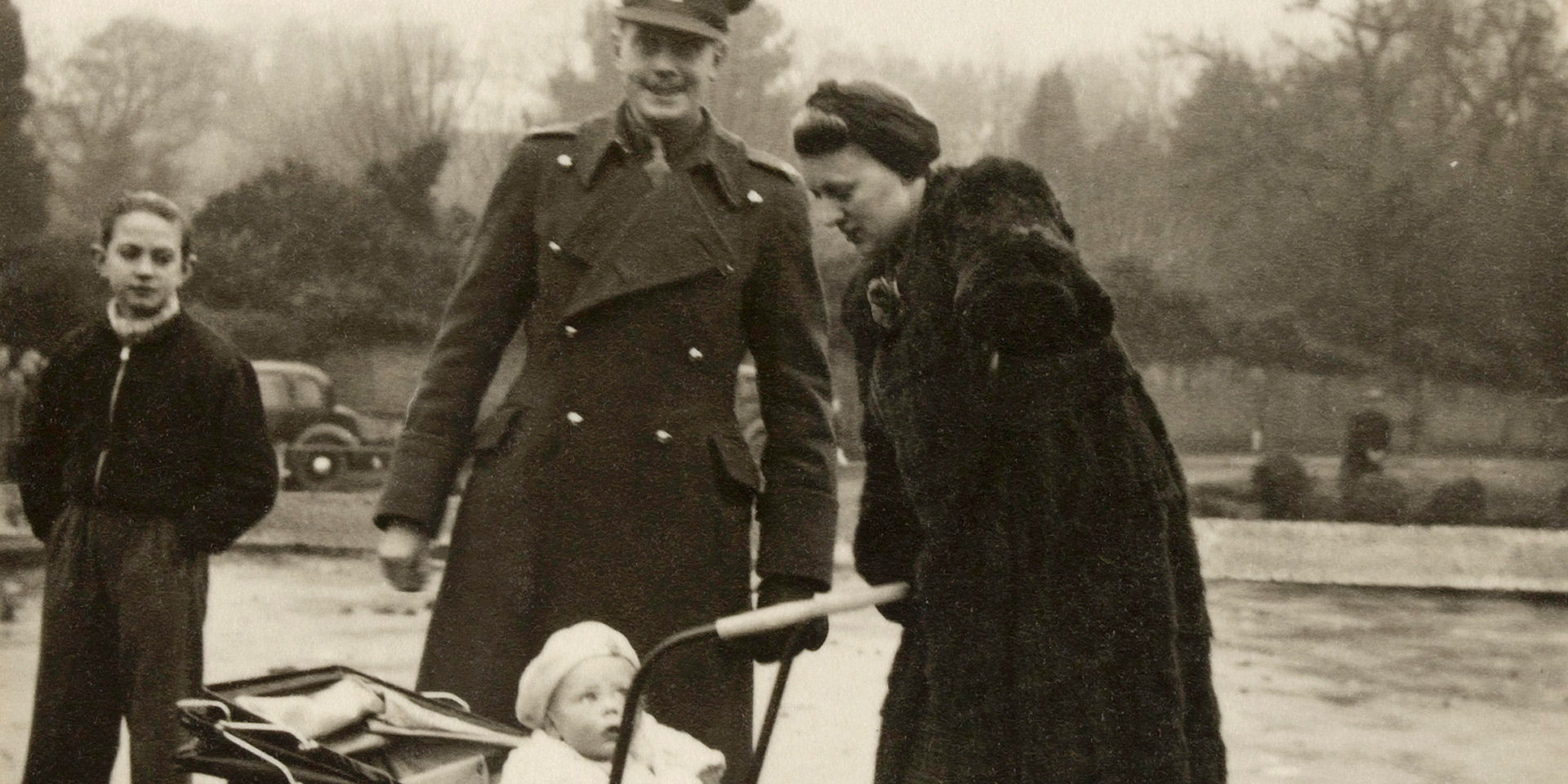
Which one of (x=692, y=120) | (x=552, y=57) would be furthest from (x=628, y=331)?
(x=552, y=57)

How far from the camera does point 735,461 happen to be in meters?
3.07

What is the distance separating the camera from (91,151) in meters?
9.57

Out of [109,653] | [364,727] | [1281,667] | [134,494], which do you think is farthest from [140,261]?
[1281,667]

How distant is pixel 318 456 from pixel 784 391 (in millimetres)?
10052

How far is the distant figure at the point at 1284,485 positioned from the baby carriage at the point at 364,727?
10355mm

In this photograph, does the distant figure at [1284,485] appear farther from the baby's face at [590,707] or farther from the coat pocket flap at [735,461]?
the baby's face at [590,707]

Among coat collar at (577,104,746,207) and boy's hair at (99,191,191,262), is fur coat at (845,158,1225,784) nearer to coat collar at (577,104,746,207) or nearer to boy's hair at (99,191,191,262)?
coat collar at (577,104,746,207)

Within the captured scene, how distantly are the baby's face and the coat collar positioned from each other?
94 cm

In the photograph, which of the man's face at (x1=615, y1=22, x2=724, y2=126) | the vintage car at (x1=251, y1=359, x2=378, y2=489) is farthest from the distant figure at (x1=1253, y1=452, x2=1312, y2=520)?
the man's face at (x1=615, y1=22, x2=724, y2=126)

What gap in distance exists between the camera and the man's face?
299cm

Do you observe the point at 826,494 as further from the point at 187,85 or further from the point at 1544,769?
the point at 187,85

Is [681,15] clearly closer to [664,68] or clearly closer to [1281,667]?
[664,68]

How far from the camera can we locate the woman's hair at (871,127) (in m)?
2.65

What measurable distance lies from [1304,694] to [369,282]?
692 cm
